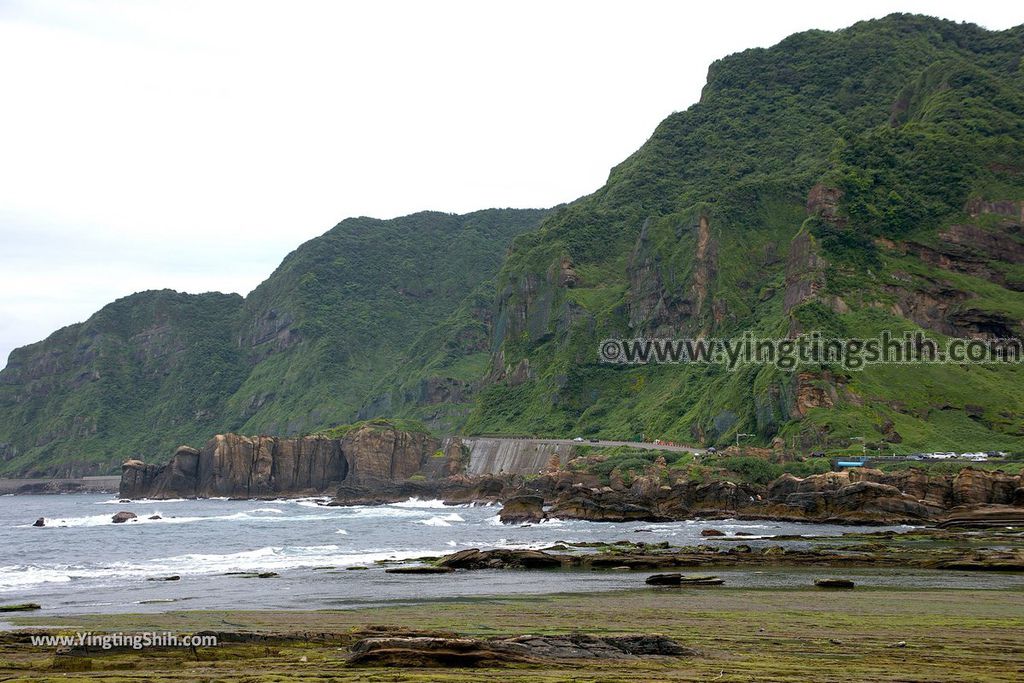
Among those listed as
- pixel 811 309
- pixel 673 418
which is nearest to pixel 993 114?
pixel 811 309

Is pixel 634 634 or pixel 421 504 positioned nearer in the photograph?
pixel 634 634

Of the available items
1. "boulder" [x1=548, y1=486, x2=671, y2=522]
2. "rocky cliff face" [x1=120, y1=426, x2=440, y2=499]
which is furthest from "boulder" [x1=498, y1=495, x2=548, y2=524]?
"rocky cliff face" [x1=120, y1=426, x2=440, y2=499]

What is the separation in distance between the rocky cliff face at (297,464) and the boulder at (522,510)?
7829 centimetres

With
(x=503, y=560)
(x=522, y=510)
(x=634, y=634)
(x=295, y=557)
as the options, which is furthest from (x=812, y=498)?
(x=634, y=634)

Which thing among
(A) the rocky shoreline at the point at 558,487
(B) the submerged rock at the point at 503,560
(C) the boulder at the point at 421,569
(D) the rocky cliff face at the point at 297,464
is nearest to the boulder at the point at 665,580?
(B) the submerged rock at the point at 503,560

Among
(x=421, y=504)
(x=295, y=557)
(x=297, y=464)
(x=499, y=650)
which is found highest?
(x=499, y=650)

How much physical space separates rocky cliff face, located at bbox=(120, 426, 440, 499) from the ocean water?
43176 millimetres

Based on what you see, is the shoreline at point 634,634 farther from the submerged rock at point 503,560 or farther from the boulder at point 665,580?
the submerged rock at point 503,560

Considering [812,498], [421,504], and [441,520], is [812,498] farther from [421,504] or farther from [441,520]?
[421,504]

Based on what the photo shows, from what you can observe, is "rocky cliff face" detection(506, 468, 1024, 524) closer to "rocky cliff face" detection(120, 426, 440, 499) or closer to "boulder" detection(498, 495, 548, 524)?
"boulder" detection(498, 495, 548, 524)

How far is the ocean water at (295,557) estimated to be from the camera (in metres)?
50.3

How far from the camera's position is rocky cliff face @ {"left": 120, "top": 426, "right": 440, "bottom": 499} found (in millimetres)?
187125

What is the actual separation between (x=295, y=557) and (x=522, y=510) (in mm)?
36894

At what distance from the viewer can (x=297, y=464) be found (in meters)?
194
